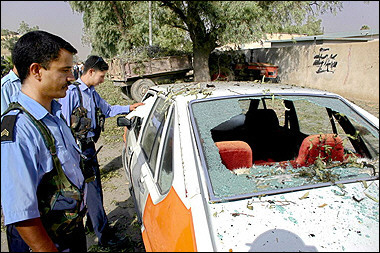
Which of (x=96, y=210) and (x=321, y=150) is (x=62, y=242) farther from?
(x=321, y=150)

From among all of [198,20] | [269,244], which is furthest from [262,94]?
[198,20]

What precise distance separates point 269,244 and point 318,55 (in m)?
13.3

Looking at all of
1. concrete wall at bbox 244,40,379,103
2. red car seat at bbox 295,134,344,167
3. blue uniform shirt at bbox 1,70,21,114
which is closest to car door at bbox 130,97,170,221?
red car seat at bbox 295,134,344,167

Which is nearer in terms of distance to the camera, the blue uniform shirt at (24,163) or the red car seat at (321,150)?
the blue uniform shirt at (24,163)

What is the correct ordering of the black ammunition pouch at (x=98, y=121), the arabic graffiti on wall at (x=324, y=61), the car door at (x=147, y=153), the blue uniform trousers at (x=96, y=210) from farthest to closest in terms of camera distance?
the arabic graffiti on wall at (x=324, y=61) < the black ammunition pouch at (x=98, y=121) < the blue uniform trousers at (x=96, y=210) < the car door at (x=147, y=153)

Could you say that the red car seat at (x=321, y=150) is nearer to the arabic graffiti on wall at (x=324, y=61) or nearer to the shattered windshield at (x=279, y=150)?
the shattered windshield at (x=279, y=150)

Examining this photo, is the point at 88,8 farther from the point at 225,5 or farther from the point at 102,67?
the point at 102,67

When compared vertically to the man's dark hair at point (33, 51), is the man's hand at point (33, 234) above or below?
below

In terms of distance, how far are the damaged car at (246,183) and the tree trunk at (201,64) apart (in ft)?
30.6

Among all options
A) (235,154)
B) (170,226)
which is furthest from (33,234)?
(235,154)

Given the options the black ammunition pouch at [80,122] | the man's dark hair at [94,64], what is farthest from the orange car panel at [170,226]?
the man's dark hair at [94,64]

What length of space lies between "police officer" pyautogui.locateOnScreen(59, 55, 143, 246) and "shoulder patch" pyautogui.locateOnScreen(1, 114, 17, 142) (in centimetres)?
126

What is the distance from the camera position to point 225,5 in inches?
400

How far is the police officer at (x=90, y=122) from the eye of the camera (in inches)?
95.7
